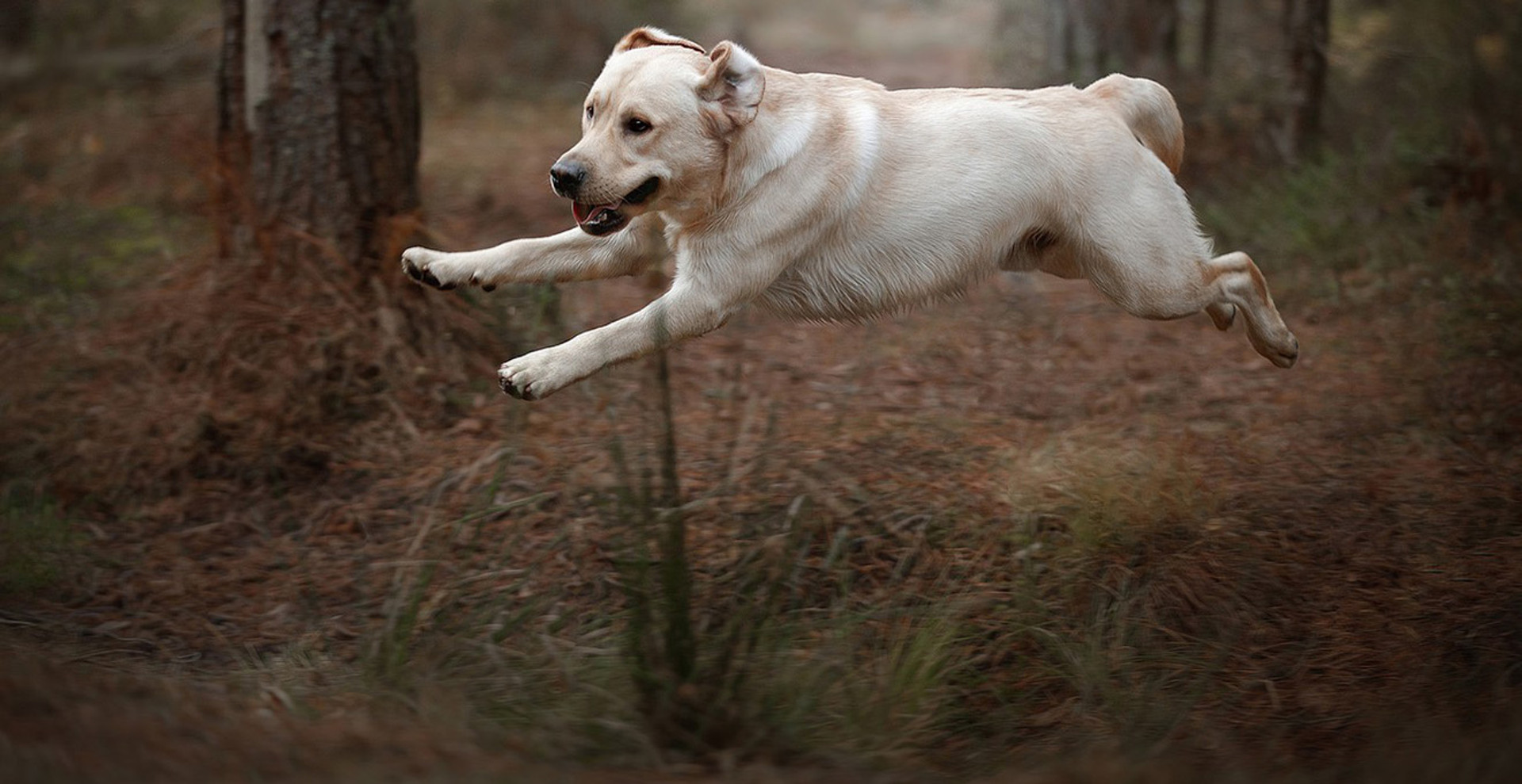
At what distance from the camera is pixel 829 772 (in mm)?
3053

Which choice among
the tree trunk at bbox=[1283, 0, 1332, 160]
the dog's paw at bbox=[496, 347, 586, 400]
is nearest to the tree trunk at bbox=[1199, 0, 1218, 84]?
the tree trunk at bbox=[1283, 0, 1332, 160]

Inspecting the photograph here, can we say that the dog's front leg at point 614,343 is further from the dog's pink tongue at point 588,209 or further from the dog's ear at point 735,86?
the dog's ear at point 735,86

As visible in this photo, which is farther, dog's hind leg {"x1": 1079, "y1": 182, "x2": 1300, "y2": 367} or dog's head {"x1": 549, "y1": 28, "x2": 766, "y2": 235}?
dog's hind leg {"x1": 1079, "y1": 182, "x2": 1300, "y2": 367}

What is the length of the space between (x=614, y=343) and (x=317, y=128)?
2.27 meters

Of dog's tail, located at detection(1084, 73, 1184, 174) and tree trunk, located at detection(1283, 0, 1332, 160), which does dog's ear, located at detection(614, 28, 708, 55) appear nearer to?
dog's tail, located at detection(1084, 73, 1184, 174)

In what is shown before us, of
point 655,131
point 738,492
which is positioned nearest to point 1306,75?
point 738,492

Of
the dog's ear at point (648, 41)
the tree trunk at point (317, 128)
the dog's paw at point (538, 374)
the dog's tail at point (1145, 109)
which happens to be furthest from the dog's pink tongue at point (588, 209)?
the dog's tail at point (1145, 109)

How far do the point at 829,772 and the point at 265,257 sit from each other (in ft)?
12.6

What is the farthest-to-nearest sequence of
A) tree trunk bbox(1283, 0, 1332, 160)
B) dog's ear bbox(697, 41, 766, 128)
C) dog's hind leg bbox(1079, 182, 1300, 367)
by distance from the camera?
tree trunk bbox(1283, 0, 1332, 160), dog's hind leg bbox(1079, 182, 1300, 367), dog's ear bbox(697, 41, 766, 128)

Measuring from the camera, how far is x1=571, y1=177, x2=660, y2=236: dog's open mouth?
13.5ft

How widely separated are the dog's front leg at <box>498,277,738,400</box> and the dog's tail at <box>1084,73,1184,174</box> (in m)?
1.75

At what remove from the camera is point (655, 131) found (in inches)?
161

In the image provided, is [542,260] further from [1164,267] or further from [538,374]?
[1164,267]

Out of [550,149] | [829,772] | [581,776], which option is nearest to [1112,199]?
[829,772]
